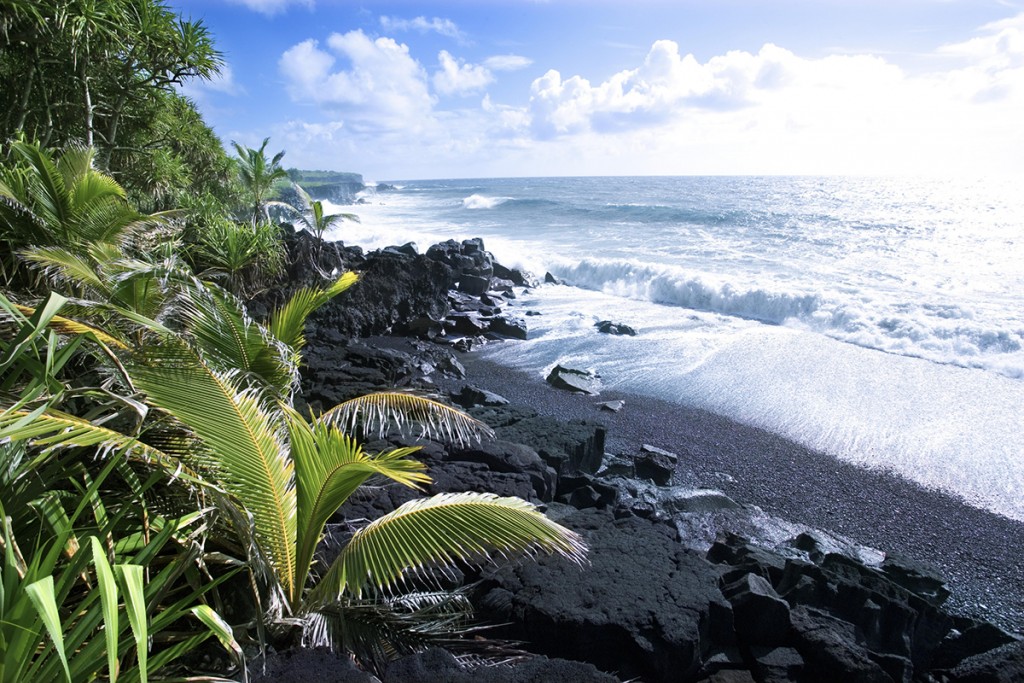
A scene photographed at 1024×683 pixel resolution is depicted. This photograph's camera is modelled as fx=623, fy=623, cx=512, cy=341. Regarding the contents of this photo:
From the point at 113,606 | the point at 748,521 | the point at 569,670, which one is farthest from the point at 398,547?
the point at 748,521

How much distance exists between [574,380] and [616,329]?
361 centimetres

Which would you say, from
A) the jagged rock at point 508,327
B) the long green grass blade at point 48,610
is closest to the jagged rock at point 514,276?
the jagged rock at point 508,327

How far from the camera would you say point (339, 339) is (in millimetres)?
9805

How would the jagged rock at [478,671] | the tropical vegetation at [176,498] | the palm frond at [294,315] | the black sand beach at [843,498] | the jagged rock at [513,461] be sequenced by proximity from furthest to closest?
the jagged rock at [513,461], the black sand beach at [843,498], the palm frond at [294,315], the jagged rock at [478,671], the tropical vegetation at [176,498]

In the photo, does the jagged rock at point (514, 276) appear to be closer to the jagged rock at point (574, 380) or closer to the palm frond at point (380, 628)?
the jagged rock at point (574, 380)

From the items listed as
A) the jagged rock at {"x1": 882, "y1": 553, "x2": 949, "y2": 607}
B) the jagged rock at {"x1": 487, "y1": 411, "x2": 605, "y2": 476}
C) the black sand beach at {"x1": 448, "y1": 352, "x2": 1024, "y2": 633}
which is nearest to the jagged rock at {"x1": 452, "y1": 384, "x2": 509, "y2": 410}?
the black sand beach at {"x1": 448, "y1": 352, "x2": 1024, "y2": 633}

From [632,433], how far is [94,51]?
10.8 meters

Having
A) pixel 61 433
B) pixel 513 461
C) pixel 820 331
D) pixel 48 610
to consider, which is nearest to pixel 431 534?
pixel 61 433

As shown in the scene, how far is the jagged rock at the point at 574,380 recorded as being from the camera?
381 inches

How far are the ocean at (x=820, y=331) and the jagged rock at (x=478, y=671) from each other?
5777 mm

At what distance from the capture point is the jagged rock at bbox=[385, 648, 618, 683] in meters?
2.68

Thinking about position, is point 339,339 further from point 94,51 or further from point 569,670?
point 569,670

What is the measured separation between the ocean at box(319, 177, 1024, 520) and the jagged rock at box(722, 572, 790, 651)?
158 inches

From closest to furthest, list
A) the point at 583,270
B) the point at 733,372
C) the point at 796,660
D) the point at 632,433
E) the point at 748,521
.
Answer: the point at 796,660
the point at 748,521
the point at 632,433
the point at 733,372
the point at 583,270
